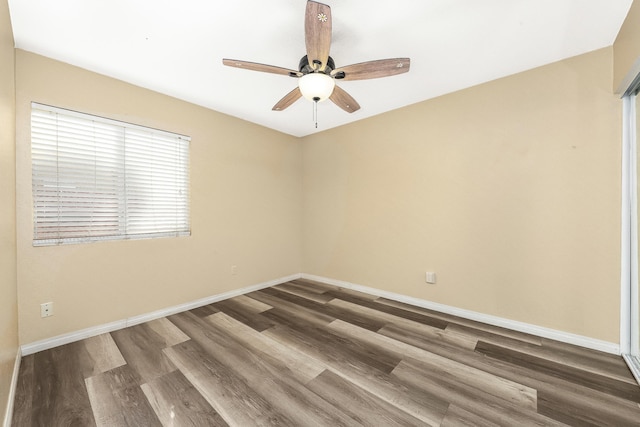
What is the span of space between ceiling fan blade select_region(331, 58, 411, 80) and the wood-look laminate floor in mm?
2185

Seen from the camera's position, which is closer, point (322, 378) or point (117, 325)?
point (322, 378)

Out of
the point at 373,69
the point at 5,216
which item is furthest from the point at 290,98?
the point at 5,216

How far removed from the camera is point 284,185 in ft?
13.5

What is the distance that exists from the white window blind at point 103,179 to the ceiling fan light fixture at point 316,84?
187cm

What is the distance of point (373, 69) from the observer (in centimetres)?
178

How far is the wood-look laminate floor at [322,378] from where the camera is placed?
142 cm

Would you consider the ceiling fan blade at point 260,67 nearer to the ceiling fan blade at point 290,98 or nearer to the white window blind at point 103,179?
the ceiling fan blade at point 290,98

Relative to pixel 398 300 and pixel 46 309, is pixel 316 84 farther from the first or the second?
pixel 46 309

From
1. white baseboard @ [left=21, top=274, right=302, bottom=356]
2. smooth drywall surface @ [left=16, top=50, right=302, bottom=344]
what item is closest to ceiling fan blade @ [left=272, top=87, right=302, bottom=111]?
smooth drywall surface @ [left=16, top=50, right=302, bottom=344]

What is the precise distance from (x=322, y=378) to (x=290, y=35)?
2505 mm

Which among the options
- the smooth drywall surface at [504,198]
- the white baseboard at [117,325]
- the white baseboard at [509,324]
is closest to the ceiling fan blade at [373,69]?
the smooth drywall surface at [504,198]

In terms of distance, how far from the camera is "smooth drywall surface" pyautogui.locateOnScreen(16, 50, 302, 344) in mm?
2021

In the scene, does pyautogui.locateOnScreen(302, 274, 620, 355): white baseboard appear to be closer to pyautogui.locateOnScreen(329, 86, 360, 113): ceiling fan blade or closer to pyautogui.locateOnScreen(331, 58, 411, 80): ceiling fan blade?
pyautogui.locateOnScreen(329, 86, 360, 113): ceiling fan blade

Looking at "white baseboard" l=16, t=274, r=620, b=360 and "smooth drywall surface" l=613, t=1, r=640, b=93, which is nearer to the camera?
"smooth drywall surface" l=613, t=1, r=640, b=93
